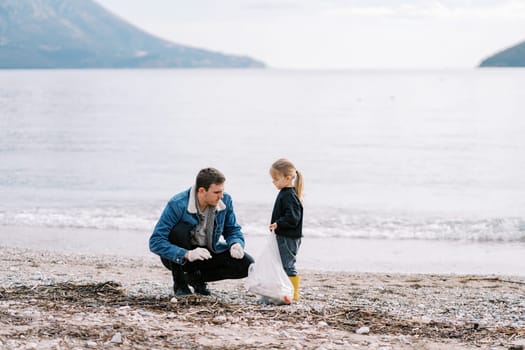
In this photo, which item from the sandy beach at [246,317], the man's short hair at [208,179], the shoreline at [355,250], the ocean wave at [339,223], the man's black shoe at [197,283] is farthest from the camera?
the ocean wave at [339,223]

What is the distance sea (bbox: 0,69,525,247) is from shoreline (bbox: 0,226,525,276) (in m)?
0.57

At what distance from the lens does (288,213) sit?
7.22 metres

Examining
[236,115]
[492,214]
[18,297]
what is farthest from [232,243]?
[236,115]

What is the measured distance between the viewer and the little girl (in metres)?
7.21

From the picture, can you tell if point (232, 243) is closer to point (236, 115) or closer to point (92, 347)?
point (92, 347)

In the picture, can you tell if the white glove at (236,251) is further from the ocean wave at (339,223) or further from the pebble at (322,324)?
the ocean wave at (339,223)

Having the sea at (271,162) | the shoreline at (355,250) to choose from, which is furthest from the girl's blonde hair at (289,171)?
the sea at (271,162)

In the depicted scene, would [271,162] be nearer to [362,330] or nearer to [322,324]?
[322,324]

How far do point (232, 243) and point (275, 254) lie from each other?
1.52 ft

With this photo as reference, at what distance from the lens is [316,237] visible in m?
15.7

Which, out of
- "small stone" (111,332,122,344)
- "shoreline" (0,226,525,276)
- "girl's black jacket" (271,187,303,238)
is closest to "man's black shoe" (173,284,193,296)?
"girl's black jacket" (271,187,303,238)

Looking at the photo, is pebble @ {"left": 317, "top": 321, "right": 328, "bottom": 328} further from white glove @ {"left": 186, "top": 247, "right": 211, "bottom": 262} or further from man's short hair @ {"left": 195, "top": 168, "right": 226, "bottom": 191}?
man's short hair @ {"left": 195, "top": 168, "right": 226, "bottom": 191}

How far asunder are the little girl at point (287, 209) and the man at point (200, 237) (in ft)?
1.38

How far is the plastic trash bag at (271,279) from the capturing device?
722cm
